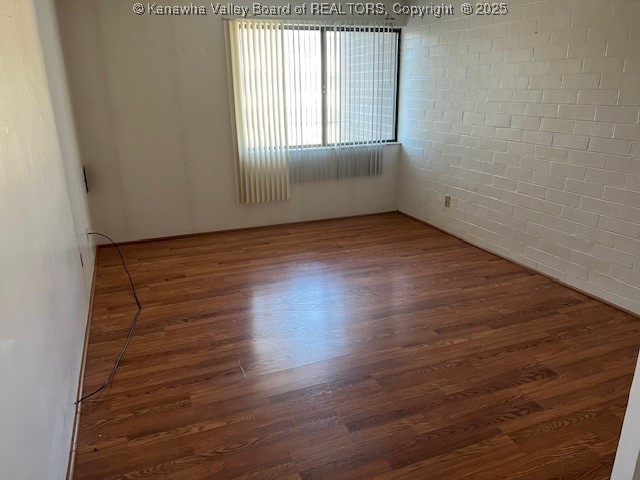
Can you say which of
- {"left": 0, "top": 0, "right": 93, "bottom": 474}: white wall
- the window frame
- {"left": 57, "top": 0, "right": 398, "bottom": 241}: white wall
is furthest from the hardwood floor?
the window frame

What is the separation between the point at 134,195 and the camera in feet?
14.3

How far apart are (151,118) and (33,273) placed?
9.67ft

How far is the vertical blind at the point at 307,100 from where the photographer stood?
4355 mm

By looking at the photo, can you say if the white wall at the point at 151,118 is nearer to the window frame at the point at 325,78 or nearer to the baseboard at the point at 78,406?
the window frame at the point at 325,78

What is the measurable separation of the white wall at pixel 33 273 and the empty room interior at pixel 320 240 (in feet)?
0.06

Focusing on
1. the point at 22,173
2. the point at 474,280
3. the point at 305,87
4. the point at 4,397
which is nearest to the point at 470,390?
the point at 474,280

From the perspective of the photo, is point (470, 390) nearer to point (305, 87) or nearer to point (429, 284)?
point (429, 284)

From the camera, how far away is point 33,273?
5.26ft

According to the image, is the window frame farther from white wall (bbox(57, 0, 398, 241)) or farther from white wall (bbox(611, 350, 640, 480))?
white wall (bbox(611, 350, 640, 480))

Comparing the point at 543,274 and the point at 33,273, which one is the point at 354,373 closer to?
the point at 33,273

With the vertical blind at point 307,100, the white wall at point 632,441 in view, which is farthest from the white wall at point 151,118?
the white wall at point 632,441

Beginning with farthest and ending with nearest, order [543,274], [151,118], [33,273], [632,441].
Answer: [151,118], [543,274], [33,273], [632,441]

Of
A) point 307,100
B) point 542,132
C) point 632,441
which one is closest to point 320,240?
point 307,100

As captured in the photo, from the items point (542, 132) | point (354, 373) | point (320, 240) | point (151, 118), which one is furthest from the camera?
point (320, 240)
